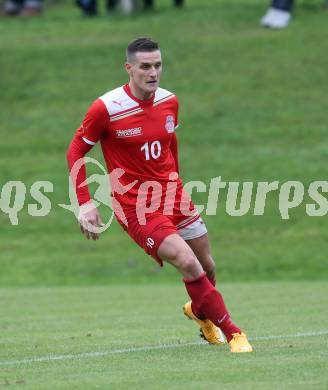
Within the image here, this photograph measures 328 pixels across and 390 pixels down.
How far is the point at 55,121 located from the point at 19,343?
2357 cm

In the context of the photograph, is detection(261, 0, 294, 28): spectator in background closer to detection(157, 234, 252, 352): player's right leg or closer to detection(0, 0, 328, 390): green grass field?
detection(0, 0, 328, 390): green grass field

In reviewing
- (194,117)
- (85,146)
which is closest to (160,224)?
(85,146)

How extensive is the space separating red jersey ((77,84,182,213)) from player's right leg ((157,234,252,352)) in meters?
0.62

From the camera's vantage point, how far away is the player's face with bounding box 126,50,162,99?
9.62 meters

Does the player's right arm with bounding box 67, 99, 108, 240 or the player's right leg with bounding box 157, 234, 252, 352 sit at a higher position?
the player's right arm with bounding box 67, 99, 108, 240

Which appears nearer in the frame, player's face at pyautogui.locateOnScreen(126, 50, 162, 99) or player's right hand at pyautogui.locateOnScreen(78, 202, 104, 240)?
player's right hand at pyautogui.locateOnScreen(78, 202, 104, 240)

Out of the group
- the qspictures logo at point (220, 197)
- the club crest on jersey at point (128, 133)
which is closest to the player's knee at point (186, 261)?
the club crest on jersey at point (128, 133)

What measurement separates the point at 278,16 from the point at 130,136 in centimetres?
3100

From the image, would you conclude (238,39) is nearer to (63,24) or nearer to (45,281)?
(63,24)

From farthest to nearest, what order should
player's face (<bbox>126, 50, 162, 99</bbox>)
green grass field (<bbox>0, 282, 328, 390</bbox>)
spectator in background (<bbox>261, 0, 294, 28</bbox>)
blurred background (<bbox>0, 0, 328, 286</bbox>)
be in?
spectator in background (<bbox>261, 0, 294, 28</bbox>)
blurred background (<bbox>0, 0, 328, 286</bbox>)
player's face (<bbox>126, 50, 162, 99</bbox>)
green grass field (<bbox>0, 282, 328, 390</bbox>)

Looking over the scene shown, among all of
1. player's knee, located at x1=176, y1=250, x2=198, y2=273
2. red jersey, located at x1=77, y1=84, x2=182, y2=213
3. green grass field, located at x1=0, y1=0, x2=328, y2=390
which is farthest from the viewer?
red jersey, located at x1=77, y1=84, x2=182, y2=213

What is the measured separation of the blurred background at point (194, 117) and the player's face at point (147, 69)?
44.3ft

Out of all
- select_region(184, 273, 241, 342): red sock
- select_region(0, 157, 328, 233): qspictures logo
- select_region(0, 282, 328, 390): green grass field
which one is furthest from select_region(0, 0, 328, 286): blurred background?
select_region(184, 273, 241, 342): red sock

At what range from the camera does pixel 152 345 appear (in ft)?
34.2
